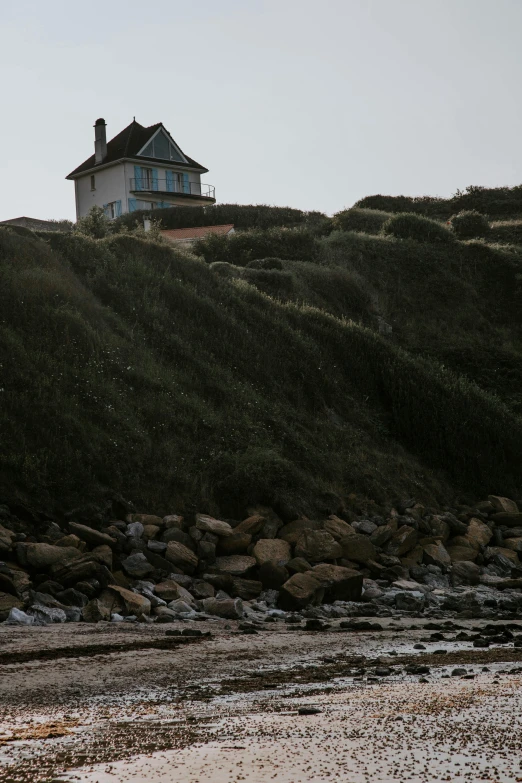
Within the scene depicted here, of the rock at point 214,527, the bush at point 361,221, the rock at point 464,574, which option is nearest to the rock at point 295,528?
the rock at point 214,527

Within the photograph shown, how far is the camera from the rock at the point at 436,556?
18.3 metres

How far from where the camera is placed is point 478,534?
20312mm

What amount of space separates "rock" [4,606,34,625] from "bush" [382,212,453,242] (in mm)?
35953

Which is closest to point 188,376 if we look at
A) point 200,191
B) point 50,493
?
point 50,493

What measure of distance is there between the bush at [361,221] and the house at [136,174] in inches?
561

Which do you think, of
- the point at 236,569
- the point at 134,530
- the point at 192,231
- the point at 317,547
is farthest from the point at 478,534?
the point at 192,231

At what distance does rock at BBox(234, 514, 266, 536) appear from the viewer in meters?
17.0

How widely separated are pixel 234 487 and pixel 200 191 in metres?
46.9

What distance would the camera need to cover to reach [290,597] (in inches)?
550

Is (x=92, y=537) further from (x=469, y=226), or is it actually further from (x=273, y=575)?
(x=469, y=226)

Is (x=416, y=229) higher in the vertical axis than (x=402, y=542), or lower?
higher

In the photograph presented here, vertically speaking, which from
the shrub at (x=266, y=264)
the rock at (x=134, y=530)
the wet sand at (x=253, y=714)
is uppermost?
the shrub at (x=266, y=264)

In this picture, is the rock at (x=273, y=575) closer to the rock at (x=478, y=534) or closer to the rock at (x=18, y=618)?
the rock at (x=18, y=618)

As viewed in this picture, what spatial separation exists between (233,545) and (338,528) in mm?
3059
